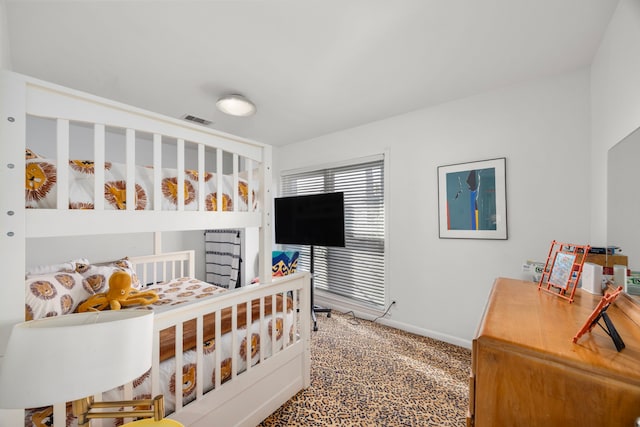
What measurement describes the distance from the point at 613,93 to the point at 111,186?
2.76 metres

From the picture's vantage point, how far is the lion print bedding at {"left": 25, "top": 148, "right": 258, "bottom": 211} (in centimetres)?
98

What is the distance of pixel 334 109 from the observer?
282 centimetres

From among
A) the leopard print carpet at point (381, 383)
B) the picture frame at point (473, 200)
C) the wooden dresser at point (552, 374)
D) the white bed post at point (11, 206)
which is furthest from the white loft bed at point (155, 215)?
the picture frame at point (473, 200)

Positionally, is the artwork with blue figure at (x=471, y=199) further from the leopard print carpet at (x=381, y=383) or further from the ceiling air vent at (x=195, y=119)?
the ceiling air vent at (x=195, y=119)

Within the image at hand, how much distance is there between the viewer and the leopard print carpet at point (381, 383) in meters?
1.68

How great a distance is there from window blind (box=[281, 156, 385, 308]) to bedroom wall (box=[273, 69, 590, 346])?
0.19 metres

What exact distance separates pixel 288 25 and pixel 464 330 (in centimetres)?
292

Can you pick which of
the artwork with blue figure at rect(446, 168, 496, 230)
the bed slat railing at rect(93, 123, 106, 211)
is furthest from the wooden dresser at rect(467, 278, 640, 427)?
the bed slat railing at rect(93, 123, 106, 211)

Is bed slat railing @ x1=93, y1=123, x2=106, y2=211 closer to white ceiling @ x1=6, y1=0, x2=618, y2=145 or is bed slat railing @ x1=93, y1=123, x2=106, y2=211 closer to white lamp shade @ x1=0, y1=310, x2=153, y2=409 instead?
white lamp shade @ x1=0, y1=310, x2=153, y2=409

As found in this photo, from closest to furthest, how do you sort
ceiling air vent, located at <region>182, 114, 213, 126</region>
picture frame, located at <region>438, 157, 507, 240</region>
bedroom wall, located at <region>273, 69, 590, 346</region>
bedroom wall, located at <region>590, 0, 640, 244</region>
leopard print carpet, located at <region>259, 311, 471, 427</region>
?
1. bedroom wall, located at <region>590, 0, 640, 244</region>
2. leopard print carpet, located at <region>259, 311, 471, 427</region>
3. bedroom wall, located at <region>273, 69, 590, 346</region>
4. picture frame, located at <region>438, 157, 507, 240</region>
5. ceiling air vent, located at <region>182, 114, 213, 126</region>

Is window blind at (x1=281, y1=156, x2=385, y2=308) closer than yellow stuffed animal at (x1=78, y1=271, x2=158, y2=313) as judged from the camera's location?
No

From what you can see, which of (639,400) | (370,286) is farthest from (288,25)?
(370,286)

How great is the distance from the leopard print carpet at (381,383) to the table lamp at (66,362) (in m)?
1.24

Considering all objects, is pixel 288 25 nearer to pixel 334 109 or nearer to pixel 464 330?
pixel 334 109
